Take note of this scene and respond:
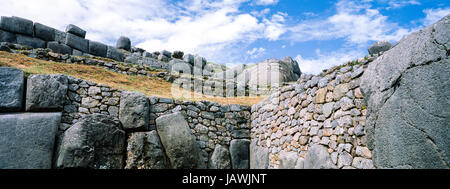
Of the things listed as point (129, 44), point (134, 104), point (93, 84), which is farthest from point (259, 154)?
point (129, 44)

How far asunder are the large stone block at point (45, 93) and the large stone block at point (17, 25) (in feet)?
48.5

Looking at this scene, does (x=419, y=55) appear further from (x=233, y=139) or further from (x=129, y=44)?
(x=129, y=44)

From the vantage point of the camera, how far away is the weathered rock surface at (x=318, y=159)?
5.69 m

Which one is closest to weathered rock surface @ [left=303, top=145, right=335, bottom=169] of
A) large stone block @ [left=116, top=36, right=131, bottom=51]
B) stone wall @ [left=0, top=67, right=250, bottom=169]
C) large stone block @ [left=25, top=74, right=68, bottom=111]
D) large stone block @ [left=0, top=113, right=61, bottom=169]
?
stone wall @ [left=0, top=67, right=250, bottom=169]

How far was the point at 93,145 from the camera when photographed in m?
7.67

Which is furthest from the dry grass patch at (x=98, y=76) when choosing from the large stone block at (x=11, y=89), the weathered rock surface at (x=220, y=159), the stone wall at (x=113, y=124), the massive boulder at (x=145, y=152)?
the large stone block at (x=11, y=89)

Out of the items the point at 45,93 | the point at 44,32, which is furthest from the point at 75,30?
the point at 45,93

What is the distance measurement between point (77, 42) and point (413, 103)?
23421 millimetres

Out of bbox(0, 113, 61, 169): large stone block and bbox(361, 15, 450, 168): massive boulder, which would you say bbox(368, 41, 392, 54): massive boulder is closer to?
bbox(361, 15, 450, 168): massive boulder

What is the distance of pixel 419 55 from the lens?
400 cm

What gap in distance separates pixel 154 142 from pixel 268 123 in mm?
3704

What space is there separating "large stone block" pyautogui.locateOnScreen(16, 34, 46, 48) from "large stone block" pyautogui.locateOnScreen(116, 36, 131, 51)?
851 cm

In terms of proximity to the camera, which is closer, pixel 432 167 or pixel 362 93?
pixel 432 167

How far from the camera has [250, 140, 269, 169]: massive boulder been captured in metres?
8.96
